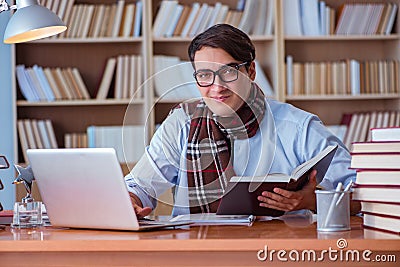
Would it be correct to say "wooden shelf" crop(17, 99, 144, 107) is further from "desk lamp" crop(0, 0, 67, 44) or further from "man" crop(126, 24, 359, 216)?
"desk lamp" crop(0, 0, 67, 44)

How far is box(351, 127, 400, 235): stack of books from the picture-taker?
60.9 inches

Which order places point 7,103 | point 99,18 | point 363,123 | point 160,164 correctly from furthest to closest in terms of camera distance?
point 363,123, point 99,18, point 7,103, point 160,164

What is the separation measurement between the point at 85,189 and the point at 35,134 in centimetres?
250

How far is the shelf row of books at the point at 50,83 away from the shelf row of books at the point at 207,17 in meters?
0.51

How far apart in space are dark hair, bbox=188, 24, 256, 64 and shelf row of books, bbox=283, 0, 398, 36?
7.05ft

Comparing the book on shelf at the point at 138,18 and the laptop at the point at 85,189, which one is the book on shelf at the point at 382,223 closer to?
the laptop at the point at 85,189

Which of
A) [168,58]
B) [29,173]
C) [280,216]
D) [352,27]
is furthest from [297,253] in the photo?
[352,27]

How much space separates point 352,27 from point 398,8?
298mm

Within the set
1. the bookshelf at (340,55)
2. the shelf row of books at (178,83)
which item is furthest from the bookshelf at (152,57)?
the shelf row of books at (178,83)

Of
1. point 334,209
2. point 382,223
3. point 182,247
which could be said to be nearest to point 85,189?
point 182,247

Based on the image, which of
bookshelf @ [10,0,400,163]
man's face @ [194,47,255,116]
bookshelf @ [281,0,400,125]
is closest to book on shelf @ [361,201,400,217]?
man's face @ [194,47,255,116]

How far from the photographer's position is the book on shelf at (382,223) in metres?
1.53

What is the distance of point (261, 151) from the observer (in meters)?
2.17

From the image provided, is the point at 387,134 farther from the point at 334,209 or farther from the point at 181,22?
the point at 181,22
